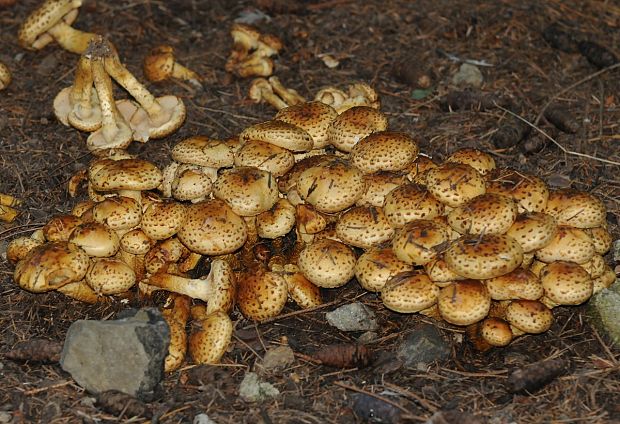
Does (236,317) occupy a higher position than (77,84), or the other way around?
(77,84)

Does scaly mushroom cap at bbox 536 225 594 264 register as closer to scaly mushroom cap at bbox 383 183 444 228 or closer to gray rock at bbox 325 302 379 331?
scaly mushroom cap at bbox 383 183 444 228

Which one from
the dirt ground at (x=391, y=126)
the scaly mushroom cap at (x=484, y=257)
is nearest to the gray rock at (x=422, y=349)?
the dirt ground at (x=391, y=126)

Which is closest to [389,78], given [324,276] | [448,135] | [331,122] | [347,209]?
[448,135]

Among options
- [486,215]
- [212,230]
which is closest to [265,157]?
[212,230]

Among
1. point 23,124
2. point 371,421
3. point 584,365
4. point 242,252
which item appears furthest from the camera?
point 23,124

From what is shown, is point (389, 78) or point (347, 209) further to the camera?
point (389, 78)

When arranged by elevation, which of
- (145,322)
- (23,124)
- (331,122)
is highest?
(331,122)

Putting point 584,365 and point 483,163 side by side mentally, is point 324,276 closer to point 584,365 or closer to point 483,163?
point 483,163
